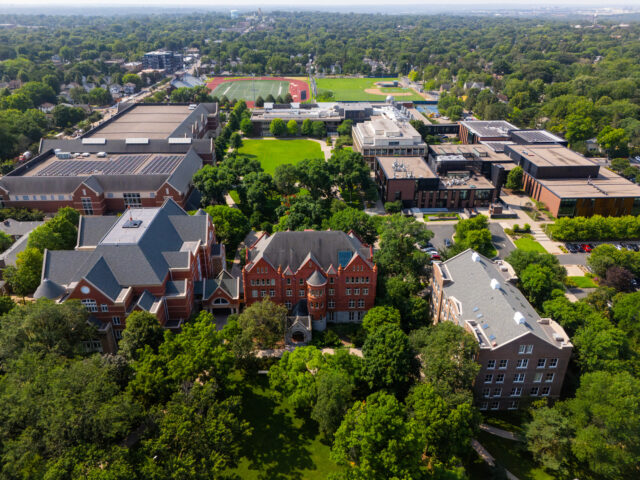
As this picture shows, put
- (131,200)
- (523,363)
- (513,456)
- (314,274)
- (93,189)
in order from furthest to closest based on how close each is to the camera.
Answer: (131,200), (93,189), (314,274), (523,363), (513,456)

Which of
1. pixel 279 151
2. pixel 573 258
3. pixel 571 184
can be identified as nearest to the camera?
pixel 573 258

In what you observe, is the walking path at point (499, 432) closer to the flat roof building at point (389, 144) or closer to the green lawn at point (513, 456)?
the green lawn at point (513, 456)

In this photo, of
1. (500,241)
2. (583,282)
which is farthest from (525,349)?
→ (500,241)

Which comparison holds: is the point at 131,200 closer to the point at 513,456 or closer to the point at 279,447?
the point at 279,447

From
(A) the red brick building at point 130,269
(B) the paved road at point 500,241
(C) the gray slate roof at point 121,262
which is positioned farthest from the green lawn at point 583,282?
(C) the gray slate roof at point 121,262

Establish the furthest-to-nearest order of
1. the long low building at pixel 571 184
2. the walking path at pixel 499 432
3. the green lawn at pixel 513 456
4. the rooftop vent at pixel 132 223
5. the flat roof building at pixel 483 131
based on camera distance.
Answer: the flat roof building at pixel 483 131, the long low building at pixel 571 184, the rooftop vent at pixel 132 223, the walking path at pixel 499 432, the green lawn at pixel 513 456

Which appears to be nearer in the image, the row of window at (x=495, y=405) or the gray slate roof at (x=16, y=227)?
the row of window at (x=495, y=405)

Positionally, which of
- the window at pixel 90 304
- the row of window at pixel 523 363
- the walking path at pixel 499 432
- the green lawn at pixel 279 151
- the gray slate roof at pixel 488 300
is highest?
the gray slate roof at pixel 488 300
